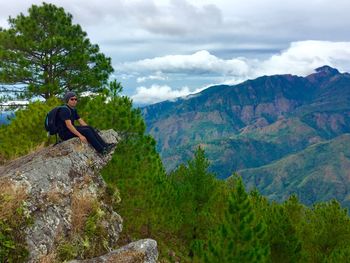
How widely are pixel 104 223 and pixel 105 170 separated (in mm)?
8861

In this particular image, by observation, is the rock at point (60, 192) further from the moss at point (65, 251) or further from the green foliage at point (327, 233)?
the green foliage at point (327, 233)

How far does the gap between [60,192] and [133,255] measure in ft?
9.94

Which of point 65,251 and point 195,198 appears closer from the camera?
point 65,251

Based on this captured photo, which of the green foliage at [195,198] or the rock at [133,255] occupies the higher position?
the rock at [133,255]

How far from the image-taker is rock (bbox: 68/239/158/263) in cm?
1016

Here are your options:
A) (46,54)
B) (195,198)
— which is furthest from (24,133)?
(195,198)

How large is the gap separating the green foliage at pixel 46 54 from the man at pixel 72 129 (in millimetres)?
18005

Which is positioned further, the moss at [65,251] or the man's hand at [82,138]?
the man's hand at [82,138]

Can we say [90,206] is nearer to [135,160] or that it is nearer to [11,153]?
[135,160]

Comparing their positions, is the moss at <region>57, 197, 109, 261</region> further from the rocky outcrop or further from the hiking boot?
the hiking boot

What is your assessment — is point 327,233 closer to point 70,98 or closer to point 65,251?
point 70,98

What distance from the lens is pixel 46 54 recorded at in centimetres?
3203

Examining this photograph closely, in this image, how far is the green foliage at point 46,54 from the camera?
31000 millimetres

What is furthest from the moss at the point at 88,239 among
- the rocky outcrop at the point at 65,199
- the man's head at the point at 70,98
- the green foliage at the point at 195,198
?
the green foliage at the point at 195,198
